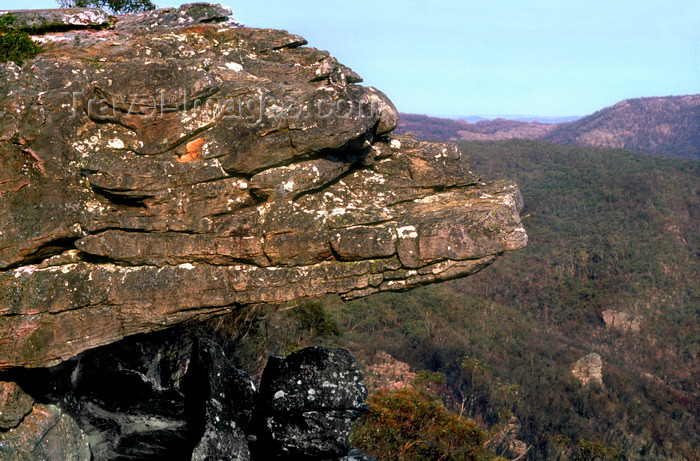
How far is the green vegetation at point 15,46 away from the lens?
767cm

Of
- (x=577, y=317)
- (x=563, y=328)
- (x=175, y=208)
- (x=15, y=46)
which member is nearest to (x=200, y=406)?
(x=175, y=208)

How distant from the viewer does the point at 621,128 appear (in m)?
132

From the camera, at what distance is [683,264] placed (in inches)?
1922

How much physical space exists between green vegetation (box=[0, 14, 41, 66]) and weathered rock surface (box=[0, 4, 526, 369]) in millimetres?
220

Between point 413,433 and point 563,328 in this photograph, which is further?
point 563,328

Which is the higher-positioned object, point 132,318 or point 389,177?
point 389,177

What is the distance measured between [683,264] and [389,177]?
50145 mm

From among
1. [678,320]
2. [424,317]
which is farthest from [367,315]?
[678,320]

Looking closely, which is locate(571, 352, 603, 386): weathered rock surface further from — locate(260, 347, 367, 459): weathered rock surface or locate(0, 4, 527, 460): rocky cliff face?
locate(0, 4, 527, 460): rocky cliff face

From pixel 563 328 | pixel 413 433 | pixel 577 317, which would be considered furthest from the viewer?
pixel 577 317

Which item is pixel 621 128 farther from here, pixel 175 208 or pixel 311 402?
pixel 175 208

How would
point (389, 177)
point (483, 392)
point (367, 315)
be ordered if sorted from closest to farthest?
point (389, 177) < point (483, 392) < point (367, 315)

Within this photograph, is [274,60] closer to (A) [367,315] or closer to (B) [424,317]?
(A) [367,315]

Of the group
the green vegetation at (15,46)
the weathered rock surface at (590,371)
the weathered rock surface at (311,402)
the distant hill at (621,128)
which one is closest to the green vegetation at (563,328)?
the weathered rock surface at (590,371)
